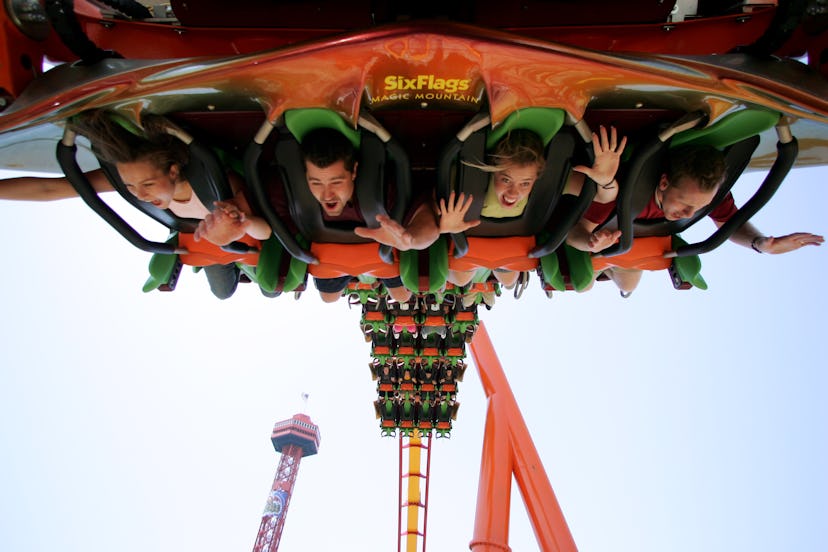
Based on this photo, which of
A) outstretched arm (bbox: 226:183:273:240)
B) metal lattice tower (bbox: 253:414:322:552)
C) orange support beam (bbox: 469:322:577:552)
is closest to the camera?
outstretched arm (bbox: 226:183:273:240)

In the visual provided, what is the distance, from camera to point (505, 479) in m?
5.47

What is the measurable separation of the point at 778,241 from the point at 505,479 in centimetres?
386

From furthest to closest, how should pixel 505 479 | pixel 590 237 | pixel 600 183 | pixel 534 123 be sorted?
1. pixel 505 479
2. pixel 590 237
3. pixel 600 183
4. pixel 534 123

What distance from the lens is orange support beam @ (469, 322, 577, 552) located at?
495 centimetres

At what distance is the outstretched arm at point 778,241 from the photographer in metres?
2.27

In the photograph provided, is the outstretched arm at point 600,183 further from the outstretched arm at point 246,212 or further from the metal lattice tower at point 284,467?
the metal lattice tower at point 284,467

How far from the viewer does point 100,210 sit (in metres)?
1.96

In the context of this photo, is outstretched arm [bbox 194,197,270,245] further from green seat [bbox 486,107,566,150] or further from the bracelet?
the bracelet

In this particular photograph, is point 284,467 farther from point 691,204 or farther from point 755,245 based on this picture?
point 691,204

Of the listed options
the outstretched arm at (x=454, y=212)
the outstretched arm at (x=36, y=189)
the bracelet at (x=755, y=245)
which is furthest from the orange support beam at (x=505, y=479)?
the outstretched arm at (x=36, y=189)

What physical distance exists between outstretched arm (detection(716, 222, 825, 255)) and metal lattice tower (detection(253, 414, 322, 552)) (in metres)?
36.0

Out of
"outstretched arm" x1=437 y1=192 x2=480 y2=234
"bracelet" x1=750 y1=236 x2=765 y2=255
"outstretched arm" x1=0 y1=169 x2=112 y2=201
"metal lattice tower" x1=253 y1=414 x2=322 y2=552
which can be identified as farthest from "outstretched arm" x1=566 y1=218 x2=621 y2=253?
"metal lattice tower" x1=253 y1=414 x2=322 y2=552

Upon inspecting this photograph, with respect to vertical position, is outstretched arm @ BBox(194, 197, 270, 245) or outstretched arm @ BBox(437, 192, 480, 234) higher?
outstretched arm @ BBox(437, 192, 480, 234)

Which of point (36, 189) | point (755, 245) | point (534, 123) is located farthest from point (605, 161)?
point (36, 189)
